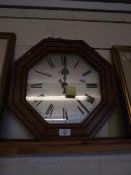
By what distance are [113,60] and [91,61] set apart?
0.14 meters

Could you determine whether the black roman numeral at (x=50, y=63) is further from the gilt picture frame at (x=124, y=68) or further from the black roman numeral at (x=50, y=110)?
the gilt picture frame at (x=124, y=68)

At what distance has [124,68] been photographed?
45.9 inches

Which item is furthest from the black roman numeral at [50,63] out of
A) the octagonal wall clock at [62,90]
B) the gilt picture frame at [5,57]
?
the gilt picture frame at [5,57]

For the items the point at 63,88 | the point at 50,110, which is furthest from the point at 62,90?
the point at 50,110

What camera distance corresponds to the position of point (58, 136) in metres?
0.95

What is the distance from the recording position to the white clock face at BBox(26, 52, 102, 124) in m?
1.03

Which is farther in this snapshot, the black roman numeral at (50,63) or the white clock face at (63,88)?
the black roman numeral at (50,63)

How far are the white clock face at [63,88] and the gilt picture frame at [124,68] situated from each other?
0.13m

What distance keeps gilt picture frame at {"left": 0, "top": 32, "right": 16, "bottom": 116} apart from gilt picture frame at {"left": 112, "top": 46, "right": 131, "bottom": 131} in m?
0.58

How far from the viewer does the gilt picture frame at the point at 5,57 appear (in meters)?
1.01

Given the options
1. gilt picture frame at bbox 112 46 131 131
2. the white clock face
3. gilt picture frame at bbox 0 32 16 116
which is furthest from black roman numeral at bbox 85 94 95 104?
gilt picture frame at bbox 0 32 16 116

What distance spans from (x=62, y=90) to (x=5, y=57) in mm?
343

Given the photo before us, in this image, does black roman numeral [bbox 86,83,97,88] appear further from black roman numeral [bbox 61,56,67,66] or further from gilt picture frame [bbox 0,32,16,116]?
gilt picture frame [bbox 0,32,16,116]

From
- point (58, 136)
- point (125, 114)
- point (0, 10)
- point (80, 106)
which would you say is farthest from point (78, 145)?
point (0, 10)
